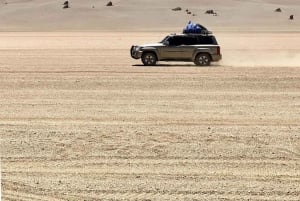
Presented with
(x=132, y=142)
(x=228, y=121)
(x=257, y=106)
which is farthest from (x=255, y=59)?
(x=132, y=142)

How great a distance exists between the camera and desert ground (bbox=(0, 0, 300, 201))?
849cm

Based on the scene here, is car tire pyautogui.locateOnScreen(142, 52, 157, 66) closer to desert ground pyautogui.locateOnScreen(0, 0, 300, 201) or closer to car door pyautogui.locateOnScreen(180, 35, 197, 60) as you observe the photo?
desert ground pyautogui.locateOnScreen(0, 0, 300, 201)

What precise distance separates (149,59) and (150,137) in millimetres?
16537

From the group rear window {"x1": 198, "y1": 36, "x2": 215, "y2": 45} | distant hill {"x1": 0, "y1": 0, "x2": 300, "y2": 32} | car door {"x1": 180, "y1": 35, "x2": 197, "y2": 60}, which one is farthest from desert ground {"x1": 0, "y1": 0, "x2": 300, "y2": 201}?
distant hill {"x1": 0, "y1": 0, "x2": 300, "y2": 32}

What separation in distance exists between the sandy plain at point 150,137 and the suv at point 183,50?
5.58 meters

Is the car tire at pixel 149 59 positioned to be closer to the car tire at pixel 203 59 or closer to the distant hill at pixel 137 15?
the car tire at pixel 203 59

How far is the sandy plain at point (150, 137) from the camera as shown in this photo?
8.45 metres

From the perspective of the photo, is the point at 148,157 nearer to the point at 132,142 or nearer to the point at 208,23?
the point at 132,142

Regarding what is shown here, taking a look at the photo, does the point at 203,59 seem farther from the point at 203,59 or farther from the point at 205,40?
the point at 205,40

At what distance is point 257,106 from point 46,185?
8.05 meters

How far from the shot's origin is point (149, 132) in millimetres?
12047

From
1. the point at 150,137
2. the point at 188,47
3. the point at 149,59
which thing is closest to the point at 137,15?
the point at 149,59

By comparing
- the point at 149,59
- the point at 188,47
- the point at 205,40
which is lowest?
the point at 149,59

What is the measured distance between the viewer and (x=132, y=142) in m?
11.1
